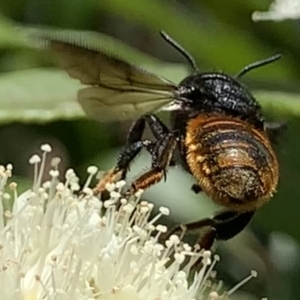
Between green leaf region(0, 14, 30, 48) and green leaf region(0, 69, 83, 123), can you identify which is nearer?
green leaf region(0, 69, 83, 123)

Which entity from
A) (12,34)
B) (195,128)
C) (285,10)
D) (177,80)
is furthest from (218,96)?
(12,34)

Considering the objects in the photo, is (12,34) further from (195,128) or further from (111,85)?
(195,128)

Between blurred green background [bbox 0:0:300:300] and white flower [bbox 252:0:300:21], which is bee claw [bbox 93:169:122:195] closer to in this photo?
blurred green background [bbox 0:0:300:300]

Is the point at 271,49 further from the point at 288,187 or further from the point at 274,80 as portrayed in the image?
the point at 288,187

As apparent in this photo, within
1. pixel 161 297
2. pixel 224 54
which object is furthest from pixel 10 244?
pixel 224 54

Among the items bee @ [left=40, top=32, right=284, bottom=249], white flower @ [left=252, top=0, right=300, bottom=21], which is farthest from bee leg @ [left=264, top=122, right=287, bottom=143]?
white flower @ [left=252, top=0, right=300, bottom=21]
